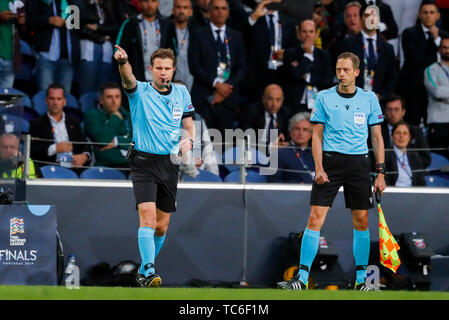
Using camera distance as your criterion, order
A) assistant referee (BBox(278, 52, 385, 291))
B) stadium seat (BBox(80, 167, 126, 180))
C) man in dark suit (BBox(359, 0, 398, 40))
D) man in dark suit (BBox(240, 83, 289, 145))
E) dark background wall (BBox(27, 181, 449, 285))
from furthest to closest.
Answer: man in dark suit (BBox(359, 0, 398, 40))
man in dark suit (BBox(240, 83, 289, 145))
stadium seat (BBox(80, 167, 126, 180))
dark background wall (BBox(27, 181, 449, 285))
assistant referee (BBox(278, 52, 385, 291))

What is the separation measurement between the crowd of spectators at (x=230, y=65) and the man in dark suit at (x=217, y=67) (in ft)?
0.05

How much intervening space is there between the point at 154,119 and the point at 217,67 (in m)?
4.11

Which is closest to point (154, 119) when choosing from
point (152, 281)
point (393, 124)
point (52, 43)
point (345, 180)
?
point (152, 281)

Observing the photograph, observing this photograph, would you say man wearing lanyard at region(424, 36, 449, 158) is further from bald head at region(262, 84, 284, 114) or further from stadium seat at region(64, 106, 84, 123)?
stadium seat at region(64, 106, 84, 123)

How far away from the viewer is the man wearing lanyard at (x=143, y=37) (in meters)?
12.8

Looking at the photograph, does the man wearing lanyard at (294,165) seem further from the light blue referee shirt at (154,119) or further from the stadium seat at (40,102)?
the stadium seat at (40,102)

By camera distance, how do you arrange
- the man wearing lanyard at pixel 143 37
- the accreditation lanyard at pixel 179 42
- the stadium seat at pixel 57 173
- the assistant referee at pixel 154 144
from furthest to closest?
1. the accreditation lanyard at pixel 179 42
2. the man wearing lanyard at pixel 143 37
3. the stadium seat at pixel 57 173
4. the assistant referee at pixel 154 144

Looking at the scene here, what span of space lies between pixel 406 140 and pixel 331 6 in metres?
3.39

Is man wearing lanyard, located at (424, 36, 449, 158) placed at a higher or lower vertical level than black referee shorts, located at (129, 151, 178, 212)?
higher

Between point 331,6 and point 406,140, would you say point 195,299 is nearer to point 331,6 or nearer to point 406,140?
point 406,140

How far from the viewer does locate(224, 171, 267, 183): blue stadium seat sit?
12062 millimetres

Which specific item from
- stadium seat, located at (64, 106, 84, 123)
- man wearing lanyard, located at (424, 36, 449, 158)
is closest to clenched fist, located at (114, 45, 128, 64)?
stadium seat, located at (64, 106, 84, 123)

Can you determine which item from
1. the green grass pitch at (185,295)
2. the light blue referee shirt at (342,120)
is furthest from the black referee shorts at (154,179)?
the light blue referee shirt at (342,120)

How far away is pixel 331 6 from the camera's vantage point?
49.3 ft
